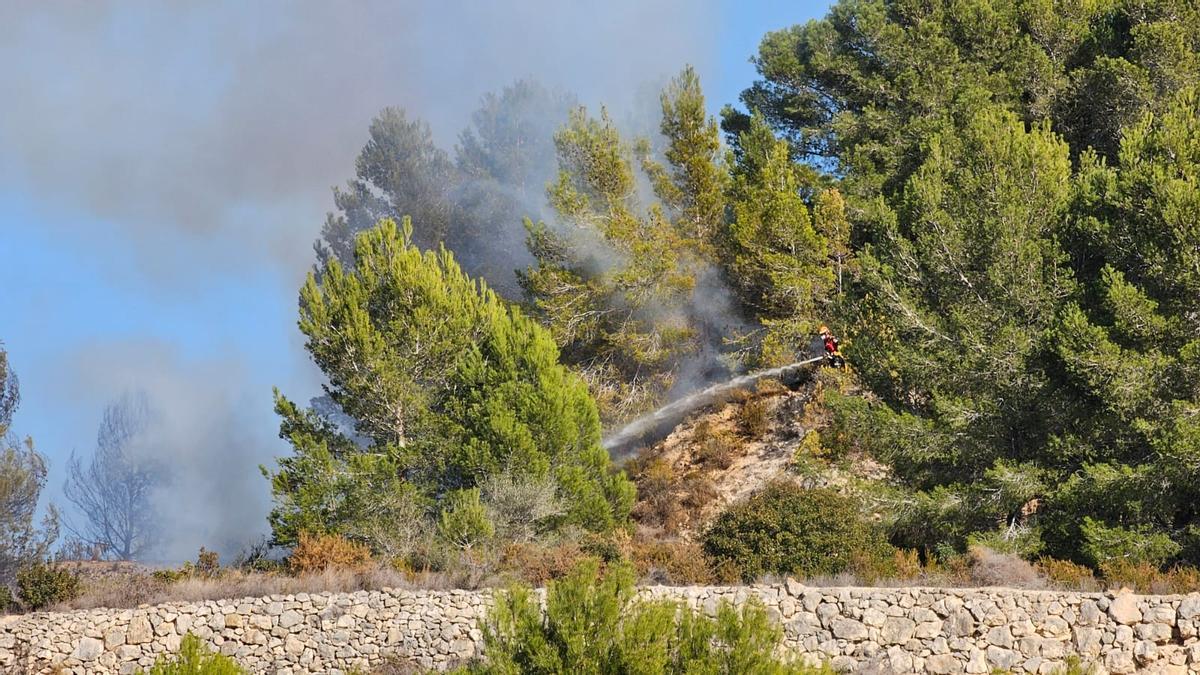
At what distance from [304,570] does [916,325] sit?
1228 centimetres

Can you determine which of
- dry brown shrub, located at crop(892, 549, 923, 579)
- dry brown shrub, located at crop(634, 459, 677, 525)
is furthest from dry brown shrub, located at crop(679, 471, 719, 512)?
dry brown shrub, located at crop(892, 549, 923, 579)

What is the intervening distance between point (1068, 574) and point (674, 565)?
6439 mm

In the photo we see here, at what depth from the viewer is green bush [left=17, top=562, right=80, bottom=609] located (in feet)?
81.8

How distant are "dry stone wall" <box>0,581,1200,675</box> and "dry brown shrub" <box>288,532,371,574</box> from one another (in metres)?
2.91

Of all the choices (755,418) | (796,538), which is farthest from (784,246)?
(796,538)

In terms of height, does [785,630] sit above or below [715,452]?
below

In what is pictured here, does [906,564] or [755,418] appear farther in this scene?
[755,418]

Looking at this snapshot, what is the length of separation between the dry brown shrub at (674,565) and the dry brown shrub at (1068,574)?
5.44 meters

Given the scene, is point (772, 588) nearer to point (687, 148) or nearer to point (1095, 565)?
point (1095, 565)

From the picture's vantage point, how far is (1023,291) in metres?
26.6

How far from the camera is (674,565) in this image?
82.4 feet

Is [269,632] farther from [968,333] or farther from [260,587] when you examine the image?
[968,333]

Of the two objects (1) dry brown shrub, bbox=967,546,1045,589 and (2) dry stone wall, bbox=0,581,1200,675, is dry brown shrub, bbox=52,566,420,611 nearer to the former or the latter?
(2) dry stone wall, bbox=0,581,1200,675

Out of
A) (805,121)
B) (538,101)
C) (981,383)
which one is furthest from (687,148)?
(538,101)
